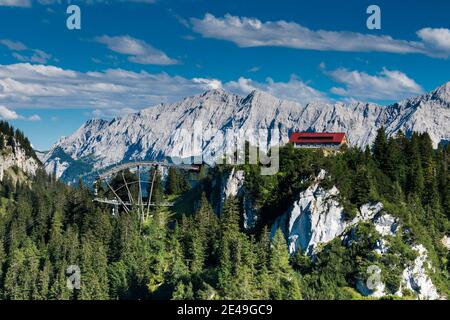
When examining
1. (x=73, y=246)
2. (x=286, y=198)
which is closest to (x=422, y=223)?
(x=286, y=198)

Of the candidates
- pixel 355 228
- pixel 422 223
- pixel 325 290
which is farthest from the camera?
pixel 422 223

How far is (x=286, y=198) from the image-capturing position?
4065 inches

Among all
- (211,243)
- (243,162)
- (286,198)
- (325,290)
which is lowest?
(325,290)

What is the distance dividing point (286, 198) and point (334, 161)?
948 centimetres
